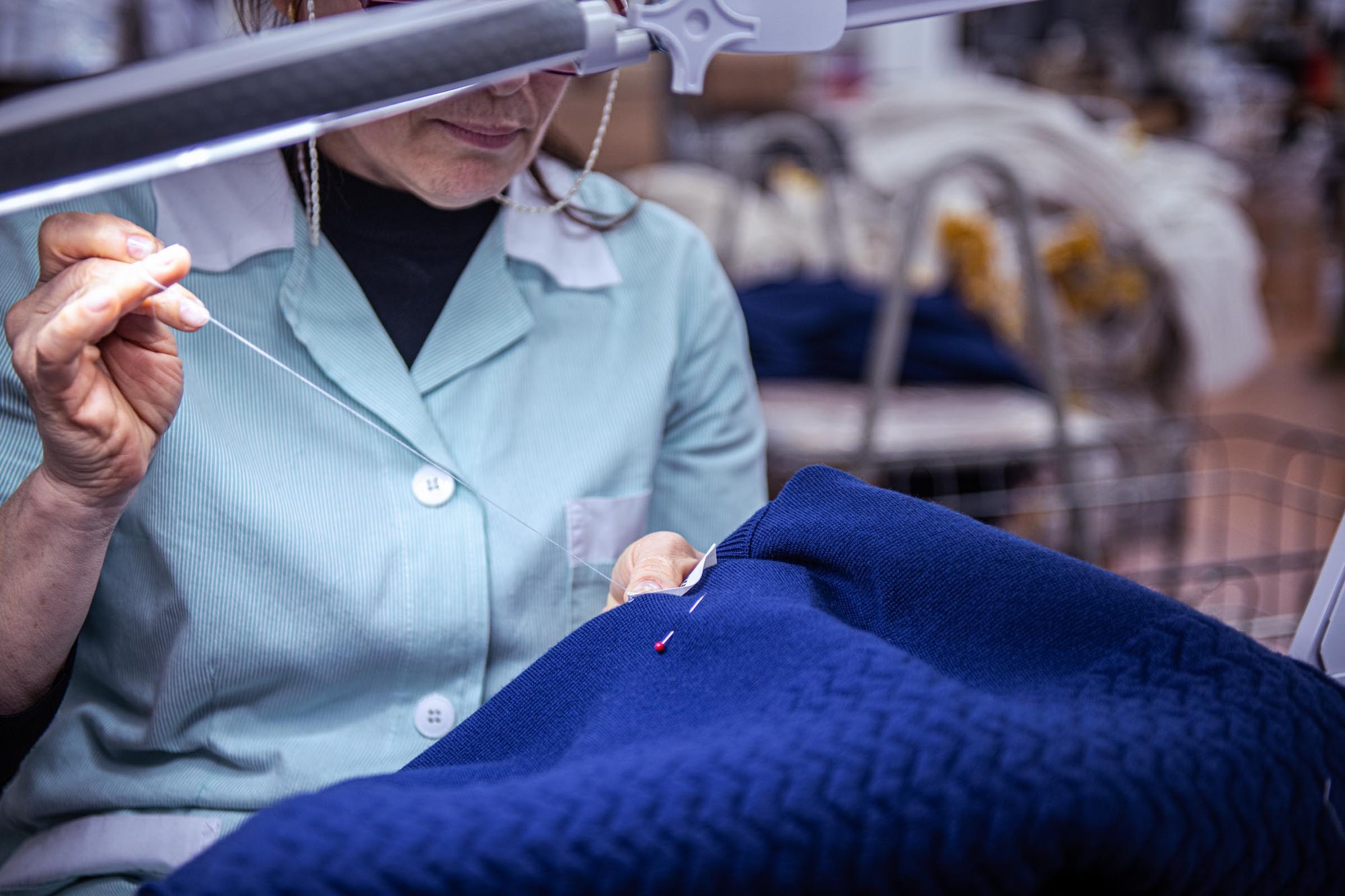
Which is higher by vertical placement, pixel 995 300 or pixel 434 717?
pixel 434 717

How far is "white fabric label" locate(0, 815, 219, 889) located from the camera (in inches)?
24.5

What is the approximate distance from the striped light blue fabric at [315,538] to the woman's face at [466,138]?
3.3 inches

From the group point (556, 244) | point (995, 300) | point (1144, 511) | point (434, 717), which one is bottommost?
point (1144, 511)

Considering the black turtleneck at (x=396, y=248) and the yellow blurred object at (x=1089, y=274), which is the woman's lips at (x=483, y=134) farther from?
the yellow blurred object at (x=1089, y=274)

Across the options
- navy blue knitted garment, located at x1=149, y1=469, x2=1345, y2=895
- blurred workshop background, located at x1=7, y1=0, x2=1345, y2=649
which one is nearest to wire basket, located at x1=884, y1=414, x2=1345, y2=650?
blurred workshop background, located at x1=7, y1=0, x2=1345, y2=649

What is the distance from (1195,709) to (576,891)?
0.24 meters

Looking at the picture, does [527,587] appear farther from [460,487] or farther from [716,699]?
[716,699]

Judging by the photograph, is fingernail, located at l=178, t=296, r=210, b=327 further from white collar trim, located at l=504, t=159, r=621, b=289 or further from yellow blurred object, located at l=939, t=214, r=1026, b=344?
yellow blurred object, located at l=939, t=214, r=1026, b=344

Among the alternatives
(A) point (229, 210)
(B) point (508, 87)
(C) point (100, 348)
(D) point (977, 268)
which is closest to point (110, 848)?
(C) point (100, 348)

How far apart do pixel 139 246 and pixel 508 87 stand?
0.84 ft

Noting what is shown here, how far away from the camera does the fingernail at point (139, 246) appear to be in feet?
1.68

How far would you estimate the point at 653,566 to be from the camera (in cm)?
64

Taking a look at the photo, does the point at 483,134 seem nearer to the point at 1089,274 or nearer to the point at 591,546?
the point at 591,546

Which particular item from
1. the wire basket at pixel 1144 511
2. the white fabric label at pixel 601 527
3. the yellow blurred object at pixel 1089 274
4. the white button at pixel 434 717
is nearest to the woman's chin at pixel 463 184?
the white fabric label at pixel 601 527
